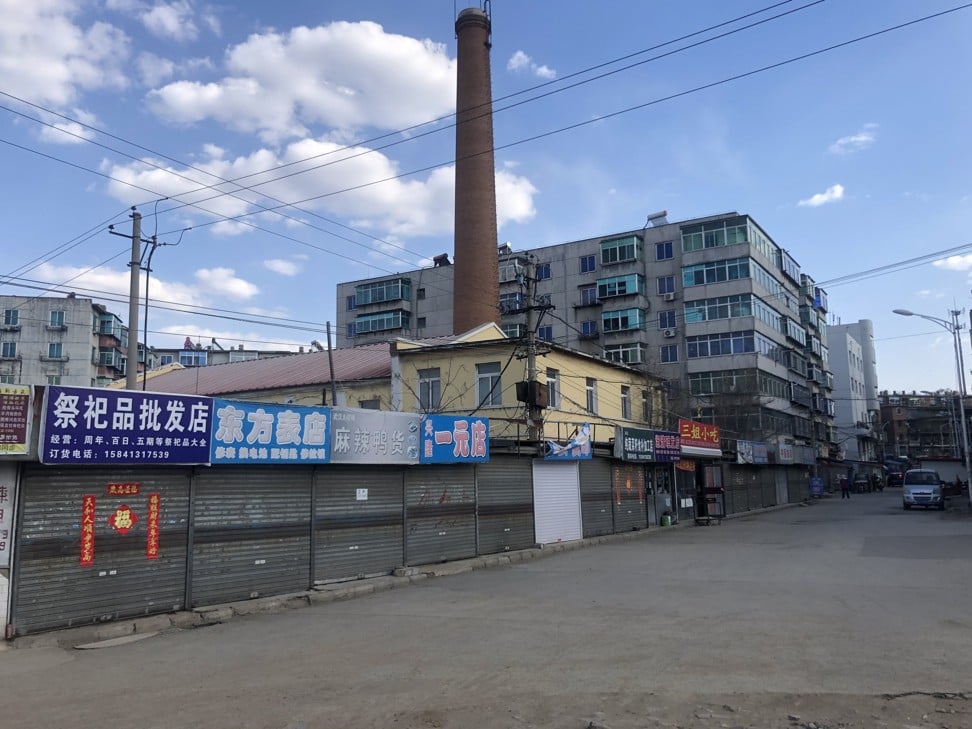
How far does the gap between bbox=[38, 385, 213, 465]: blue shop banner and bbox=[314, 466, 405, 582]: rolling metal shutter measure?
3.18 m

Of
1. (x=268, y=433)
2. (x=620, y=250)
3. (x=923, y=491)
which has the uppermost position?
(x=620, y=250)

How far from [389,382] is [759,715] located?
83.1 ft

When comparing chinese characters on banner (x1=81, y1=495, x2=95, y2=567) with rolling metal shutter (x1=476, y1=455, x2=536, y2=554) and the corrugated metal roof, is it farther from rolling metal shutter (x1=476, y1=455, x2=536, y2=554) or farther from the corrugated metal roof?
the corrugated metal roof

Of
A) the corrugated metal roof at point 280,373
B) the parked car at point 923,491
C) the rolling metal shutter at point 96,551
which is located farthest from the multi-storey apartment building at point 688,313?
the rolling metal shutter at point 96,551

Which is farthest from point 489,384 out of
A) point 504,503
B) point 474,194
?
point 474,194

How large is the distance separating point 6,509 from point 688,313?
177 feet

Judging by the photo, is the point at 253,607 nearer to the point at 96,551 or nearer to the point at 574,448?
the point at 96,551

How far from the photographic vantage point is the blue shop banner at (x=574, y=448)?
21.9 metres

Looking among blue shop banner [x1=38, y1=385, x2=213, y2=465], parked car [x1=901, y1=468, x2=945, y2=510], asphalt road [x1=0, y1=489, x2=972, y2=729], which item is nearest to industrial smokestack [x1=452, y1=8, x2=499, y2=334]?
parked car [x1=901, y1=468, x2=945, y2=510]

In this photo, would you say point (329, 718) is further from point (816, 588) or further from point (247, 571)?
point (816, 588)

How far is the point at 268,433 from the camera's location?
13.0m

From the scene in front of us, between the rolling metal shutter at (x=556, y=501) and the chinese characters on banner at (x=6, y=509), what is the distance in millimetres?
14102

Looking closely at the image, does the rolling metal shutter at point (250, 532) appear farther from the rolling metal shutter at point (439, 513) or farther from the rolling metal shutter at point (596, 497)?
the rolling metal shutter at point (596, 497)

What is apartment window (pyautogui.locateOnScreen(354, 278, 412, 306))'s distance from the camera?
70250 millimetres
